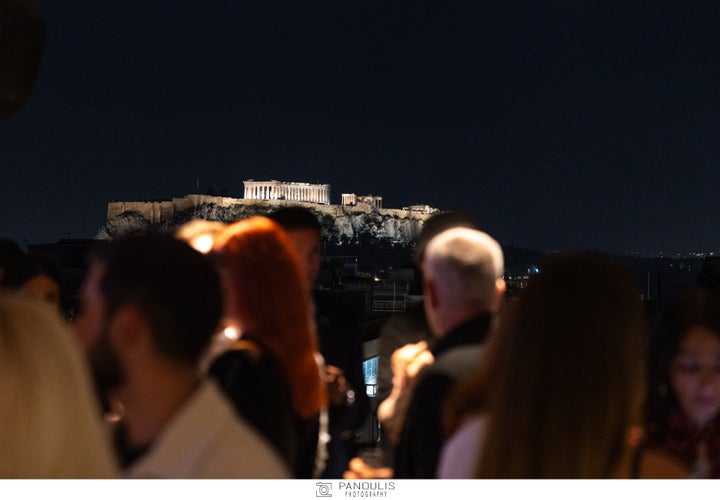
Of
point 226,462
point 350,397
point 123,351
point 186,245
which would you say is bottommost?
point 350,397

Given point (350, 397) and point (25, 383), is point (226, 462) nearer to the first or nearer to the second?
point (25, 383)

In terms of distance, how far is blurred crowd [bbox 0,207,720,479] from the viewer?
2.89 ft

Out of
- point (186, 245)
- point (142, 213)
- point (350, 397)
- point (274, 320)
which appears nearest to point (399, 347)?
point (350, 397)

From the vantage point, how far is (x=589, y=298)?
1125mm

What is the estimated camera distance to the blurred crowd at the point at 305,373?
2.89 ft

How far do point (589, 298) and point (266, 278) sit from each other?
733 millimetres

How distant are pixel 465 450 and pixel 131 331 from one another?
0.53 m


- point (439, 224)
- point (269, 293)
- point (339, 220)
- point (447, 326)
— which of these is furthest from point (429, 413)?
point (339, 220)

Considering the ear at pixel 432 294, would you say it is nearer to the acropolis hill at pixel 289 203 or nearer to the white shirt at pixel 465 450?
the white shirt at pixel 465 450

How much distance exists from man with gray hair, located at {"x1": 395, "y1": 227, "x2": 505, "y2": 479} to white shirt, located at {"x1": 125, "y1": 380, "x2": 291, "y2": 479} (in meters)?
0.47

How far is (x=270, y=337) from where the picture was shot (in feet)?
5.32

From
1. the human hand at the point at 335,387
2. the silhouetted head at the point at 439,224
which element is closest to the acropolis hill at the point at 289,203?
the silhouetted head at the point at 439,224

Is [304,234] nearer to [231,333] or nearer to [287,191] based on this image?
[231,333]
